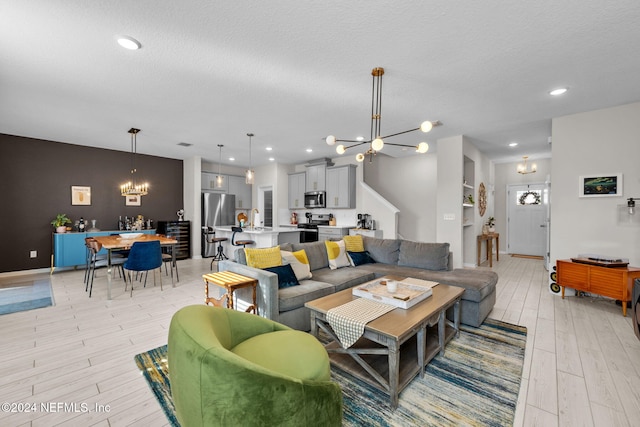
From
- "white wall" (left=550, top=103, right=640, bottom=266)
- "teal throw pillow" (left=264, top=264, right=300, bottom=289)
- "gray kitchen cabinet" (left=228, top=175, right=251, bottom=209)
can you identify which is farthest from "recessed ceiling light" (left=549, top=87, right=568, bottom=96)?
"gray kitchen cabinet" (left=228, top=175, right=251, bottom=209)

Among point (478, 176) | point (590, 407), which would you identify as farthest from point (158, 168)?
point (590, 407)

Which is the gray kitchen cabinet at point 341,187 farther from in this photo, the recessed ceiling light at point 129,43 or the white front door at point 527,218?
the recessed ceiling light at point 129,43

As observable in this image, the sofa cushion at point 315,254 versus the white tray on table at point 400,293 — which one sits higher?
the sofa cushion at point 315,254

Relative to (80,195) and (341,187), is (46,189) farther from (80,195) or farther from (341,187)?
(341,187)

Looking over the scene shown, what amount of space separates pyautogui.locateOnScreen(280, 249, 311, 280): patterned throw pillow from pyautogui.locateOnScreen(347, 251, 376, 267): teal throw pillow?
0.96 meters

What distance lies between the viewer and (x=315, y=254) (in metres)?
3.91

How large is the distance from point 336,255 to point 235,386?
10.2 feet

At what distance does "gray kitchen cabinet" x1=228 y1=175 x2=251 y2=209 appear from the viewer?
28.0 feet

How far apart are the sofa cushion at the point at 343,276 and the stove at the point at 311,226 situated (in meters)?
3.49

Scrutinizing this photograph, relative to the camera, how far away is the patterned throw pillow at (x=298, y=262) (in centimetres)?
331

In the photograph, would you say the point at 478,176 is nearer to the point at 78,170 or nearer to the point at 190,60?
the point at 190,60

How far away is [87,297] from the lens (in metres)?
4.08

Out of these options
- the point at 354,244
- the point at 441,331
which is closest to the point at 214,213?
the point at 354,244

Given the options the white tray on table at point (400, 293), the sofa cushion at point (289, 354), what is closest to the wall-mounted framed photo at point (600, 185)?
the white tray on table at point (400, 293)
